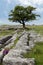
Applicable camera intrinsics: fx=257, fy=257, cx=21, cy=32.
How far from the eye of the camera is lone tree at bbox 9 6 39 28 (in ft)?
353

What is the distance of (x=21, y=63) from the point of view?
54.0 ft

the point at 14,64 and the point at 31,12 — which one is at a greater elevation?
the point at 14,64

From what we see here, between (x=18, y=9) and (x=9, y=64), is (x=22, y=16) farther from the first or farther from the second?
(x=9, y=64)

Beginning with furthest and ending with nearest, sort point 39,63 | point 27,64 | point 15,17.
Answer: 1. point 15,17
2. point 39,63
3. point 27,64

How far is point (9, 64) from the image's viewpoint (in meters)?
17.0

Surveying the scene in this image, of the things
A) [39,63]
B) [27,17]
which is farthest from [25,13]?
[39,63]

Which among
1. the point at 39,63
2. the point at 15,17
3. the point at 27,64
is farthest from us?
the point at 15,17

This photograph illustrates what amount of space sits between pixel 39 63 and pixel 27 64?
3953 millimetres

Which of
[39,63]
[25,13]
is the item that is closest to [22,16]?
[25,13]

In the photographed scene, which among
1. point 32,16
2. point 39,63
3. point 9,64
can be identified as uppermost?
point 9,64

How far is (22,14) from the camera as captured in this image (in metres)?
108

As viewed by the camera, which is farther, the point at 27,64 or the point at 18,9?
the point at 18,9

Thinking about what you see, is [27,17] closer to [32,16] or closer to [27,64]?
[32,16]

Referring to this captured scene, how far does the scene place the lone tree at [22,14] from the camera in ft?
353
